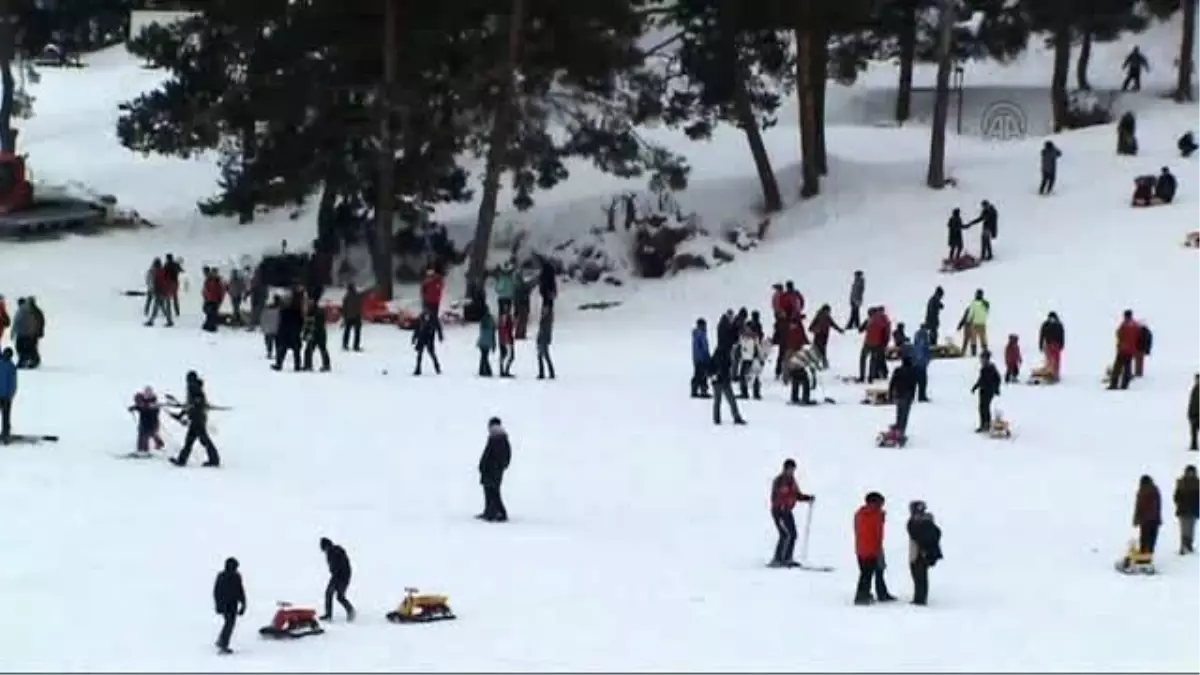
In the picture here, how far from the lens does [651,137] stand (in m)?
60.7

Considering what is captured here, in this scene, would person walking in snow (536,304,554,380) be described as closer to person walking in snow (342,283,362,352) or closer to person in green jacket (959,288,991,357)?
person walking in snow (342,283,362,352)

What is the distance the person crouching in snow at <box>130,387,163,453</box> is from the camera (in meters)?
28.9

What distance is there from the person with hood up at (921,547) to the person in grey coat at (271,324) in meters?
17.0

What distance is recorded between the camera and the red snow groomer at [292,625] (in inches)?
821

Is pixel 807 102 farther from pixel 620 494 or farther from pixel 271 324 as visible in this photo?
pixel 620 494

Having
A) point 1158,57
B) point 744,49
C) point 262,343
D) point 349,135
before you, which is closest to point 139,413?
point 262,343

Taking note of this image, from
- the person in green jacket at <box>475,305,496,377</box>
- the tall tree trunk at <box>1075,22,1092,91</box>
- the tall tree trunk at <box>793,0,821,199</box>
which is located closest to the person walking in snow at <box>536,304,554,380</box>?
the person in green jacket at <box>475,305,496,377</box>

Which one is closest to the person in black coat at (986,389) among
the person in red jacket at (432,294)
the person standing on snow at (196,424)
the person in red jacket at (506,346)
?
the person in red jacket at (506,346)

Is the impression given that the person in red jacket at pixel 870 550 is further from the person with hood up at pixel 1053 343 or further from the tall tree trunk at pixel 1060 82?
the tall tree trunk at pixel 1060 82

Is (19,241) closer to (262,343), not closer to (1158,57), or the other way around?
(262,343)

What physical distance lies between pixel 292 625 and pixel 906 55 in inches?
1684

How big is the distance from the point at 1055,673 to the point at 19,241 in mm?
38836

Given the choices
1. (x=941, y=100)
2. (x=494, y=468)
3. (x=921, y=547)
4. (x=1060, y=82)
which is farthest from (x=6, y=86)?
(x=921, y=547)
